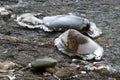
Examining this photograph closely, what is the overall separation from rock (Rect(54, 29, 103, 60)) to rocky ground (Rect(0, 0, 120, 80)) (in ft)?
0.10

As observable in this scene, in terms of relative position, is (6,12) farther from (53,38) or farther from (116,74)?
(116,74)

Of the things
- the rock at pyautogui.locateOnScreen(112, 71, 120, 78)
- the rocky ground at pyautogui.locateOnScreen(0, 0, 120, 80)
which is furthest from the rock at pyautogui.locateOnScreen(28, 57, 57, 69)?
the rock at pyautogui.locateOnScreen(112, 71, 120, 78)

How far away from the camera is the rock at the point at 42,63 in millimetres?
1587

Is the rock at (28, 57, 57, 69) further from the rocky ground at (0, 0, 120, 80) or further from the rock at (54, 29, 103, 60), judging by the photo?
the rock at (54, 29, 103, 60)

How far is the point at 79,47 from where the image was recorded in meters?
1.73

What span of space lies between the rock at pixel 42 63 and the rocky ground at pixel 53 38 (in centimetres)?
2

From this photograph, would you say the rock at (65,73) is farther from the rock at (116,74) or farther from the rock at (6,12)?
the rock at (6,12)

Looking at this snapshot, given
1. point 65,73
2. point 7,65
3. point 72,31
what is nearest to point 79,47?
point 72,31

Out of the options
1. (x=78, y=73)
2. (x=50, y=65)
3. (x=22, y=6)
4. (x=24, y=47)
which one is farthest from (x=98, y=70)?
(x=22, y=6)

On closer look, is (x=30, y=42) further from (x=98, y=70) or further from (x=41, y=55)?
(x=98, y=70)

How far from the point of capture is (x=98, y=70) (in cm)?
162

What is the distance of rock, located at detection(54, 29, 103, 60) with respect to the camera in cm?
172

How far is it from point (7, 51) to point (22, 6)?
2.14ft

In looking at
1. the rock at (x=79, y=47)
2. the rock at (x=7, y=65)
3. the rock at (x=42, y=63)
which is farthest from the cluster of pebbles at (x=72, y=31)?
the rock at (x=7, y=65)
